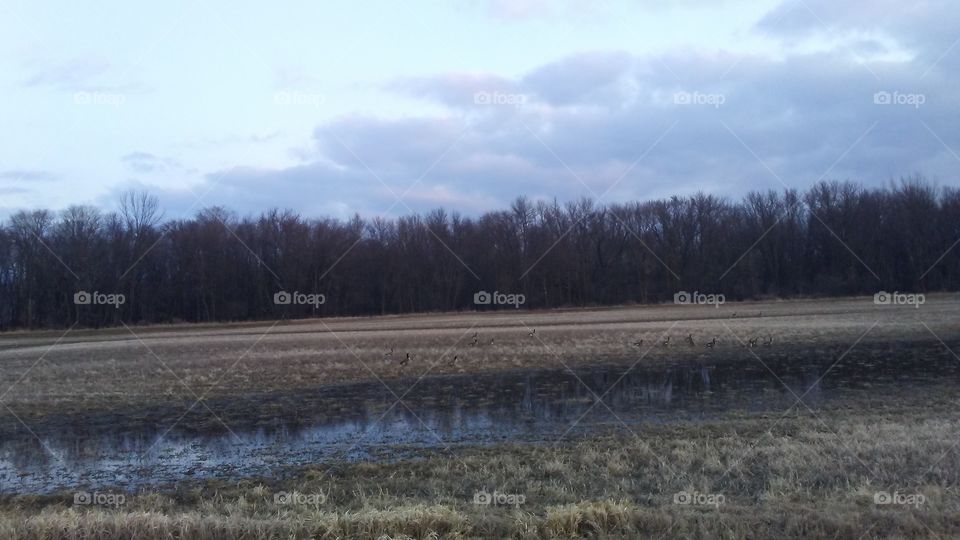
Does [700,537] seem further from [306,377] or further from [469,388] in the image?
[306,377]

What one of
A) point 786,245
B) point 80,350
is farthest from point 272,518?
point 786,245

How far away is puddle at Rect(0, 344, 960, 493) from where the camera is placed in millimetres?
12336

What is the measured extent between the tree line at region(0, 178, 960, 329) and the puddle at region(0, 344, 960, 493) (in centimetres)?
5820

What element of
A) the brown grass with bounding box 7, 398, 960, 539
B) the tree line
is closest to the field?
the brown grass with bounding box 7, 398, 960, 539

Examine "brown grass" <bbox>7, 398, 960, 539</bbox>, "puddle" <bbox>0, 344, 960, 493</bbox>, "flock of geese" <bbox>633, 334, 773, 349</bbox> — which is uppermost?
"flock of geese" <bbox>633, 334, 773, 349</bbox>

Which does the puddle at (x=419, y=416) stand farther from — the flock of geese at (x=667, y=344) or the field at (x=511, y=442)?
the flock of geese at (x=667, y=344)

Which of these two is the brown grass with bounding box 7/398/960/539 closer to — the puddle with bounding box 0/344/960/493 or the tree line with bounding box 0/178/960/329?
the puddle with bounding box 0/344/960/493

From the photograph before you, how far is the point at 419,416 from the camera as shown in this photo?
53.5 ft

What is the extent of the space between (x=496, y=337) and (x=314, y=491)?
26812 millimetres

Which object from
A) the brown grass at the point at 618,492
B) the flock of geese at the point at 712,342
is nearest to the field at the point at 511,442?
the brown grass at the point at 618,492

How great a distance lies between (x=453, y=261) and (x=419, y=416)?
70.6 m

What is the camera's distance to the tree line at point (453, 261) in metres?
78.1

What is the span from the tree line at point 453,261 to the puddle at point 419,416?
191ft

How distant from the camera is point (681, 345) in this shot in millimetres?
29578
